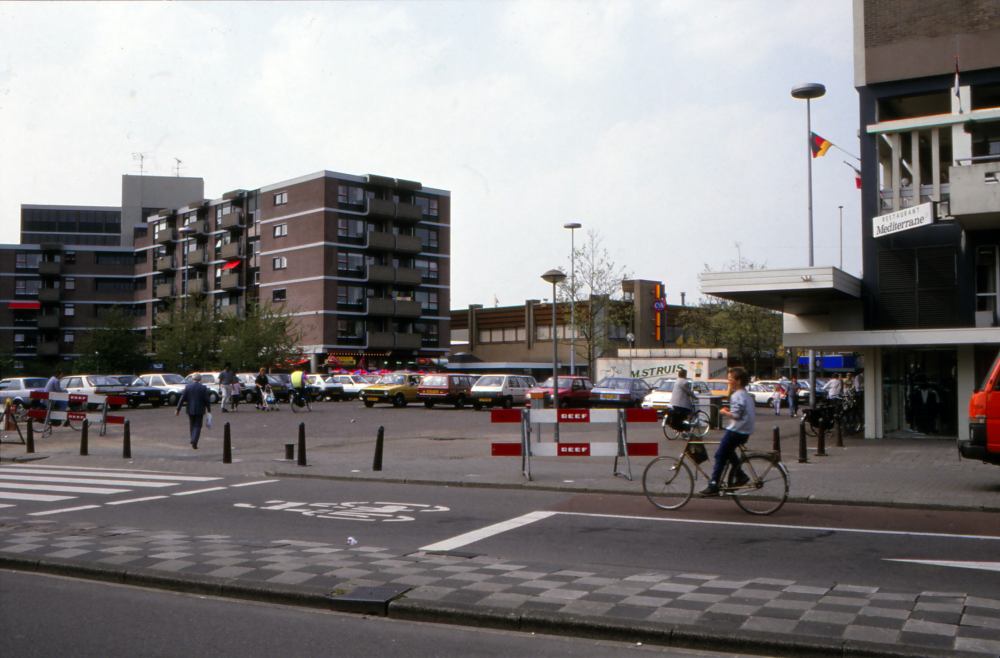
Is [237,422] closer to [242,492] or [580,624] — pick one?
[242,492]

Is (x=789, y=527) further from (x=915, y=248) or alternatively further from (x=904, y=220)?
(x=915, y=248)

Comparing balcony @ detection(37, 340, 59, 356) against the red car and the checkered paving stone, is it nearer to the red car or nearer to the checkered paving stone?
the red car

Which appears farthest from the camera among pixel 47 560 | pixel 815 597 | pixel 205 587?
pixel 47 560

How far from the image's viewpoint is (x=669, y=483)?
10148 millimetres

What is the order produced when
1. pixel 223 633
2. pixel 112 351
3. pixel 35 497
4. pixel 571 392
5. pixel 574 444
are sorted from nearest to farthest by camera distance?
pixel 223 633 → pixel 35 497 → pixel 574 444 → pixel 571 392 → pixel 112 351

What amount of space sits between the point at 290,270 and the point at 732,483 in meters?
62.8

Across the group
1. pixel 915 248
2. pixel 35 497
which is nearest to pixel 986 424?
pixel 915 248

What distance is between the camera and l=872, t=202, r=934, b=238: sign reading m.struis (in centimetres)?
1888

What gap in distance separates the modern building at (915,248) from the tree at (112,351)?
5172 cm

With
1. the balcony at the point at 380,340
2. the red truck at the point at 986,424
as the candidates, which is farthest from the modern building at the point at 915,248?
the balcony at the point at 380,340

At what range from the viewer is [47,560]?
22.4ft

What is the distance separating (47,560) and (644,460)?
10.9 metres

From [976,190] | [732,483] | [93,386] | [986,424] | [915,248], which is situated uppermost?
[976,190]

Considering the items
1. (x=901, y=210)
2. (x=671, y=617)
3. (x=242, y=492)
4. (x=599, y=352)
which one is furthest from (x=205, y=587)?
(x=599, y=352)
